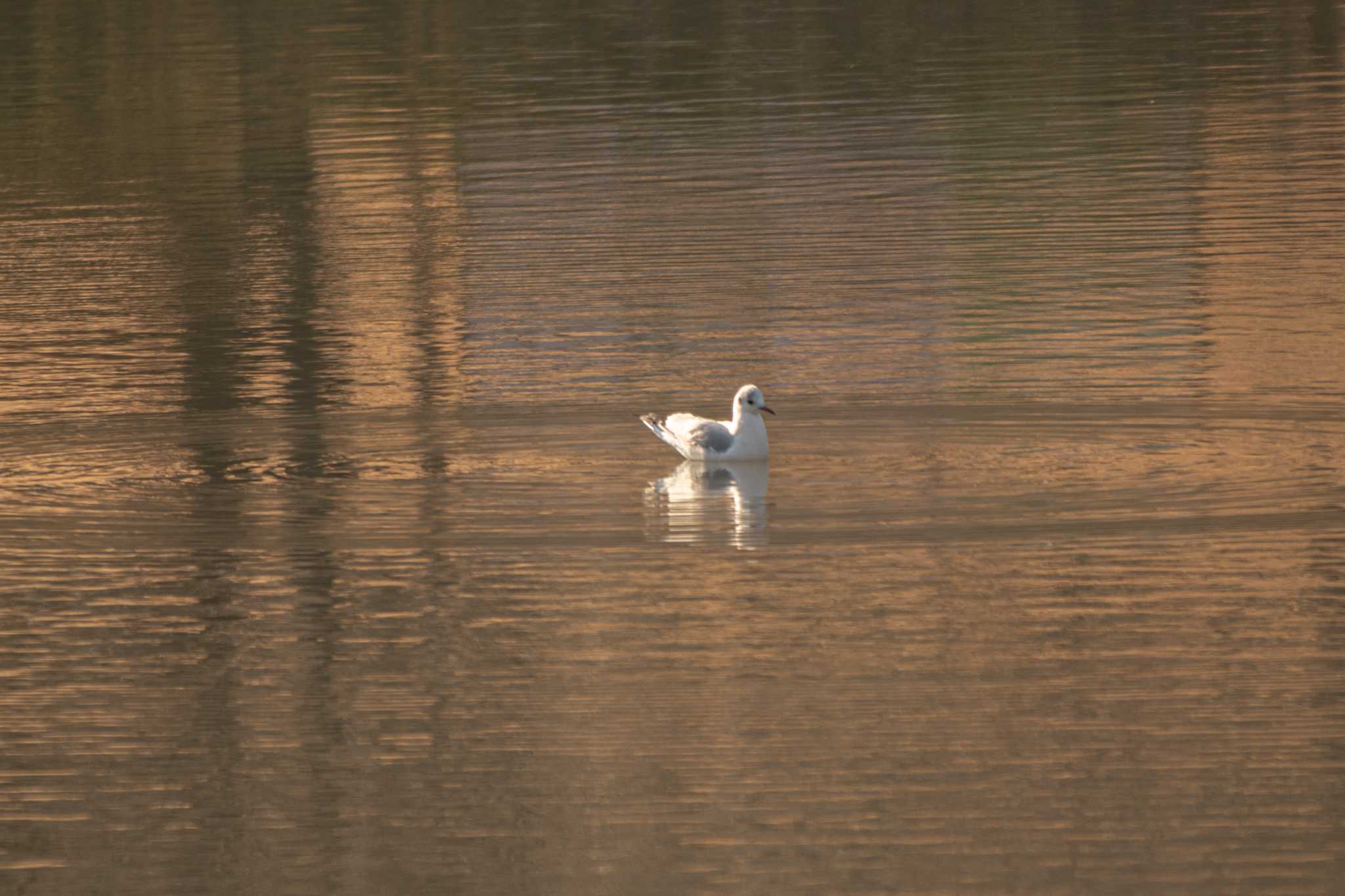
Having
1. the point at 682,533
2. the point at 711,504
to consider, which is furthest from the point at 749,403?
the point at 682,533

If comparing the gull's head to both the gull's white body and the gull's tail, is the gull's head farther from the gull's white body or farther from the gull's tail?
the gull's tail

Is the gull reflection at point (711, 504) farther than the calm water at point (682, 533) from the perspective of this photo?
Yes

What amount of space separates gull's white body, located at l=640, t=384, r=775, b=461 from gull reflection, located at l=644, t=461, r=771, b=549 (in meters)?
0.07

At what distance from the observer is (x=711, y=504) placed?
1451cm

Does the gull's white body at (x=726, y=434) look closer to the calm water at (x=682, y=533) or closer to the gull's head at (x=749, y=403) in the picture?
the gull's head at (x=749, y=403)

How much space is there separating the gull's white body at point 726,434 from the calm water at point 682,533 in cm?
18

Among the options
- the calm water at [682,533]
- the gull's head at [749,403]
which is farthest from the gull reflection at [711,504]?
the gull's head at [749,403]

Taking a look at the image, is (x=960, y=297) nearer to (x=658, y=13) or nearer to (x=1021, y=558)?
(x=1021, y=558)

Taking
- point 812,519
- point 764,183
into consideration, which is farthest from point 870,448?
point 764,183

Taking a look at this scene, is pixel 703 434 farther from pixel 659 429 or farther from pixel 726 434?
pixel 659 429

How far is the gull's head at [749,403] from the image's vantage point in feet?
49.3

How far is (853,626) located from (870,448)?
3657 millimetres

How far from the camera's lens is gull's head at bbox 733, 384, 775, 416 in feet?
49.3

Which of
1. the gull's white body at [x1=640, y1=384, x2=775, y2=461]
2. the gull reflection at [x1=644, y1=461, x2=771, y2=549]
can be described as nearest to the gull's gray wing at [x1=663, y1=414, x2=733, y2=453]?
the gull's white body at [x1=640, y1=384, x2=775, y2=461]
